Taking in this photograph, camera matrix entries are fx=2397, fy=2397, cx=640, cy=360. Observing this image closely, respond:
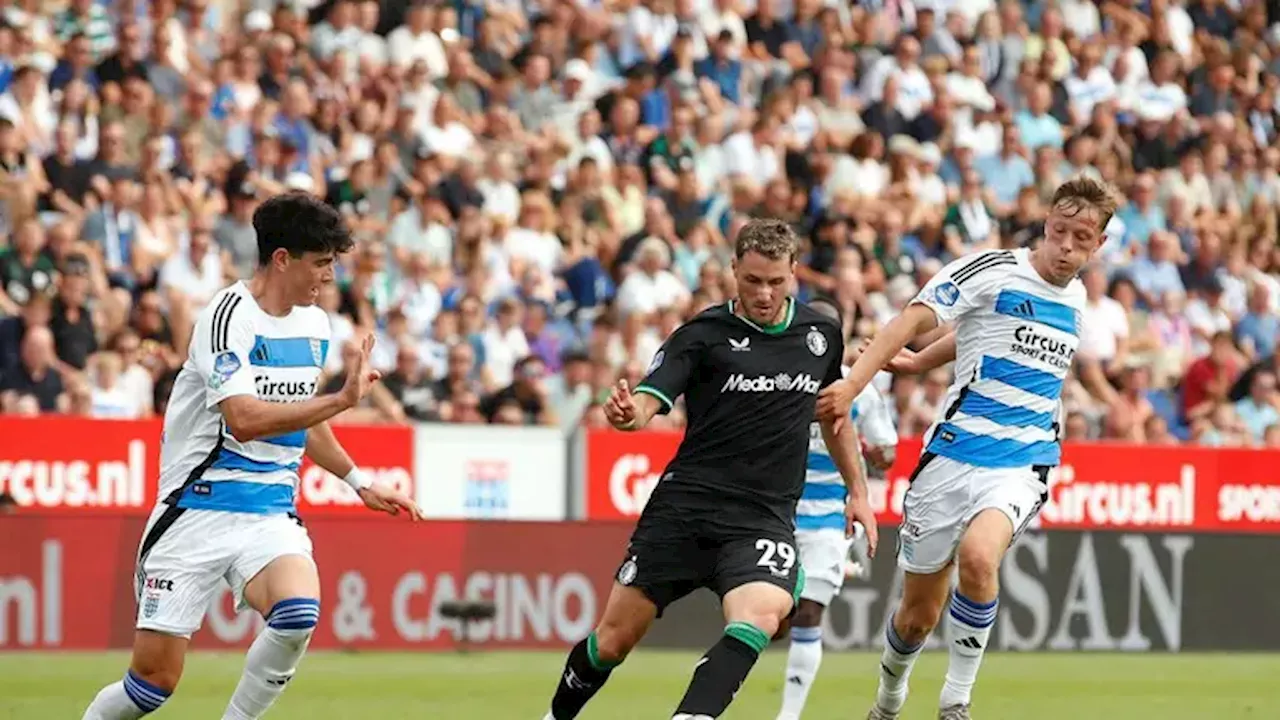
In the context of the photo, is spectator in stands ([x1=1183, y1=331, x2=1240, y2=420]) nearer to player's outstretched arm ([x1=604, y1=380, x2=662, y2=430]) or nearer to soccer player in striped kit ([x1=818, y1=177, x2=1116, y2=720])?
soccer player in striped kit ([x1=818, y1=177, x2=1116, y2=720])

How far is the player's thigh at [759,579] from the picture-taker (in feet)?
32.2

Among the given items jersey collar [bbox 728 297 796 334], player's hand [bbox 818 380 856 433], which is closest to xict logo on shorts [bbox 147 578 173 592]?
jersey collar [bbox 728 297 796 334]

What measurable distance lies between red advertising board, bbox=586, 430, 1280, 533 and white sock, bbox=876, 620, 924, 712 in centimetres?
849

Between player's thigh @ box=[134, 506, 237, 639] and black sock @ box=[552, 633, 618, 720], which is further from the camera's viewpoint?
black sock @ box=[552, 633, 618, 720]

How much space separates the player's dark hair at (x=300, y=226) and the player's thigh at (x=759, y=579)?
2073 millimetres

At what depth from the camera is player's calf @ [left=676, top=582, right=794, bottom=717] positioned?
31.4ft

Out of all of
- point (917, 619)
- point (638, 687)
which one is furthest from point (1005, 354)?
point (638, 687)

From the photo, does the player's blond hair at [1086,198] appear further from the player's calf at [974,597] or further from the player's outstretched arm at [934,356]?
the player's calf at [974,597]

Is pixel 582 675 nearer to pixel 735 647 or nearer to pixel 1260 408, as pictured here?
pixel 735 647

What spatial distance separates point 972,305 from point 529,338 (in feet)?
35.6

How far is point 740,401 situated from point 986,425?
1.73 meters

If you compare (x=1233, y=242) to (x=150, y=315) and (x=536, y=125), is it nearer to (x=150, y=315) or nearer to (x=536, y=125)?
(x=536, y=125)

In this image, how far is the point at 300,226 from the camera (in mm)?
9508

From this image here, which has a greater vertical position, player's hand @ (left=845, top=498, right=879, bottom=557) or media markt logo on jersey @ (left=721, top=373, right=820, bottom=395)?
media markt logo on jersey @ (left=721, top=373, right=820, bottom=395)
